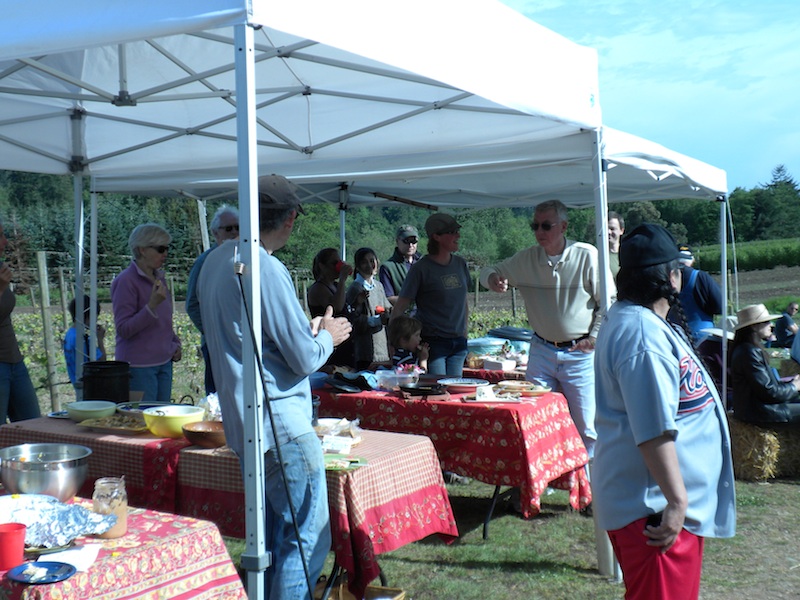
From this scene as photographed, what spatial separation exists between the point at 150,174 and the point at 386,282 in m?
2.43

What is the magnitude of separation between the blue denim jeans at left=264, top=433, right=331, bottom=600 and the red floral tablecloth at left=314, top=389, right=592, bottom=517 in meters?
1.49

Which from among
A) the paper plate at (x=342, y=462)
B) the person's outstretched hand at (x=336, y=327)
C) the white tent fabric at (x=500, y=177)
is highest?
the white tent fabric at (x=500, y=177)

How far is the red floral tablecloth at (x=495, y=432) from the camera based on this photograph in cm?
391

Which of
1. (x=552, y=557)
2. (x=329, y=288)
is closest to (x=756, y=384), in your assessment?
(x=552, y=557)

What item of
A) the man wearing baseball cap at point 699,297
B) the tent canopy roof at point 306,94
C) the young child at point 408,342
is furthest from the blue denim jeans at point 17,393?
the man wearing baseball cap at point 699,297

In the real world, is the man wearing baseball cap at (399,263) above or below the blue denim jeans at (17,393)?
above

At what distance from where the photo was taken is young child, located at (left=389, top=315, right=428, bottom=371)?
5055 millimetres

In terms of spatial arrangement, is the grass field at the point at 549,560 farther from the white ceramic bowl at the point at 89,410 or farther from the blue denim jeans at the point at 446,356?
the white ceramic bowl at the point at 89,410

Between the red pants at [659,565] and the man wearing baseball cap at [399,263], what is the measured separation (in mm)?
5112

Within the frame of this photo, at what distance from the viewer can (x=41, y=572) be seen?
1678mm

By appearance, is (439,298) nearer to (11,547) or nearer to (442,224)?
(442,224)

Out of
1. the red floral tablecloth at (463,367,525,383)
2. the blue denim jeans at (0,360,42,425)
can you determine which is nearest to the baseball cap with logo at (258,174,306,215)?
the blue denim jeans at (0,360,42,425)

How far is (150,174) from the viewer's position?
5.61 metres

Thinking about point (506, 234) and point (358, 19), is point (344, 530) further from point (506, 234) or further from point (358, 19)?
point (506, 234)
